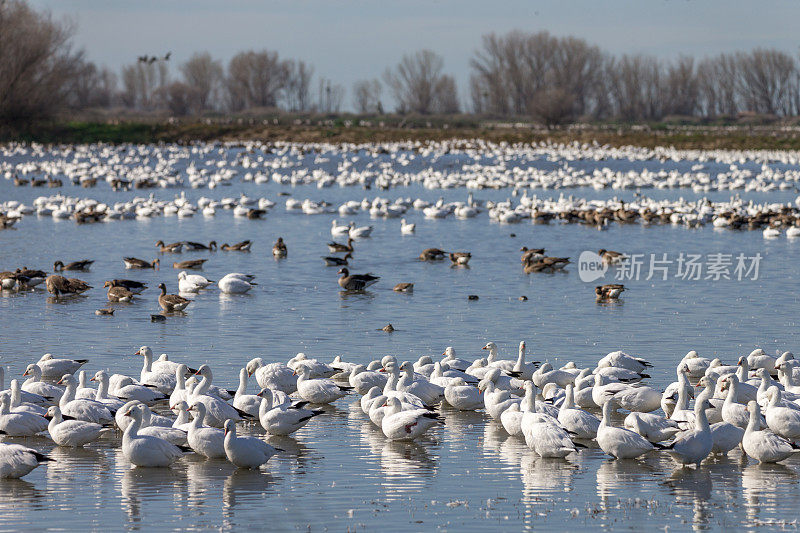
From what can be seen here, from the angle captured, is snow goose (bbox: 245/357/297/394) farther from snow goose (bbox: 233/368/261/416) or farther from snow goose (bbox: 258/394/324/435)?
snow goose (bbox: 258/394/324/435)

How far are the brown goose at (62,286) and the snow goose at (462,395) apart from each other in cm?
1277

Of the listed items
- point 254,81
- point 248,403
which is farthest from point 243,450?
point 254,81

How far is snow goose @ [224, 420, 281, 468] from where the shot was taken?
10867 millimetres

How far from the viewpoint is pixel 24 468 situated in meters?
10.5

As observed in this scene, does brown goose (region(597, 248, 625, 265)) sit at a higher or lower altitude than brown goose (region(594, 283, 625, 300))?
higher

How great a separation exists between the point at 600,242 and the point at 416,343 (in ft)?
58.2

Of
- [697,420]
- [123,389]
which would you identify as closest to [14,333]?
[123,389]

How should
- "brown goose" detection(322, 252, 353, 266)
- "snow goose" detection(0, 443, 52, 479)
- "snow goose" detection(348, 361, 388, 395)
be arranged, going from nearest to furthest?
"snow goose" detection(0, 443, 52, 479), "snow goose" detection(348, 361, 388, 395), "brown goose" detection(322, 252, 353, 266)

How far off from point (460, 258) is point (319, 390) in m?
16.0

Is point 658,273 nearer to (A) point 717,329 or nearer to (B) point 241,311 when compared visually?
(A) point 717,329

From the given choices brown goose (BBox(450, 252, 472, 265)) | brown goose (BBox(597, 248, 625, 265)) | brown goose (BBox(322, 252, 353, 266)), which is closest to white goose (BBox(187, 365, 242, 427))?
brown goose (BBox(322, 252, 353, 266))

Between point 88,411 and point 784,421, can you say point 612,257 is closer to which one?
point 784,421

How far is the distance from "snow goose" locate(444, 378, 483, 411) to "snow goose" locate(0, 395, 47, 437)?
5.10m

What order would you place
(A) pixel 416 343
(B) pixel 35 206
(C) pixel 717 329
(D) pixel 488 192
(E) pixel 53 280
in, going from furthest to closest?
(D) pixel 488 192
(B) pixel 35 206
(E) pixel 53 280
(C) pixel 717 329
(A) pixel 416 343
